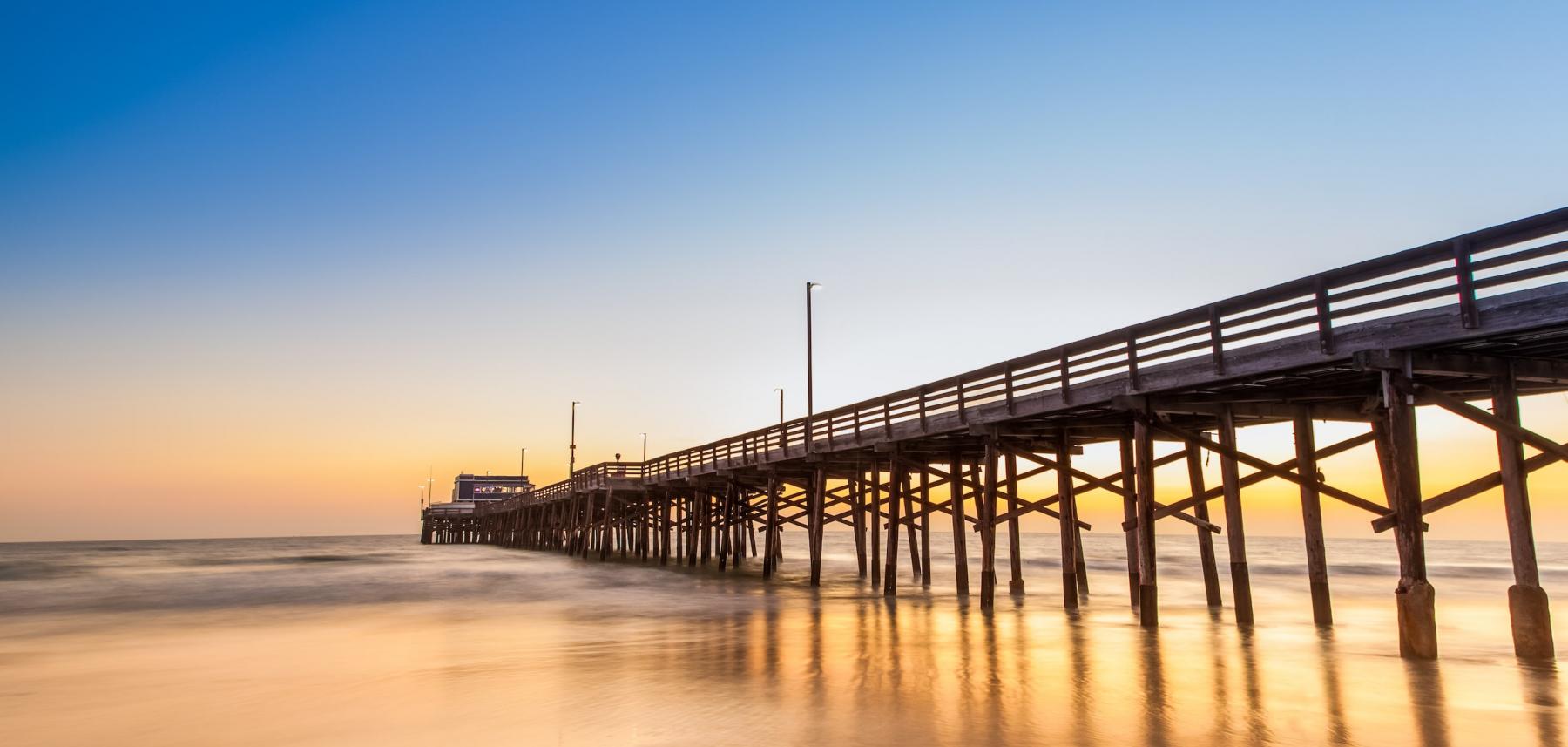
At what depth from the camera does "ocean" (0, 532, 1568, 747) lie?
7.40 m

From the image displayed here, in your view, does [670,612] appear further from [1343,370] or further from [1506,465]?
[1506,465]

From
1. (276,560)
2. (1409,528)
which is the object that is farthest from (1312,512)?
(276,560)

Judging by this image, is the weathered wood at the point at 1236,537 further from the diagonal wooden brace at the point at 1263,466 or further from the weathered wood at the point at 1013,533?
the weathered wood at the point at 1013,533

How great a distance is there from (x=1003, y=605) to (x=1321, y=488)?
7153 mm

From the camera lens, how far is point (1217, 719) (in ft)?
24.5

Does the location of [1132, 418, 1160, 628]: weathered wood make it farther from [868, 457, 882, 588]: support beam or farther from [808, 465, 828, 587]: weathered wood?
[808, 465, 828, 587]: weathered wood

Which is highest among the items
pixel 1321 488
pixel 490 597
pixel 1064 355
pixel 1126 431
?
pixel 1064 355

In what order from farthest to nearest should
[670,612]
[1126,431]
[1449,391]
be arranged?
[670,612] → [1126,431] → [1449,391]

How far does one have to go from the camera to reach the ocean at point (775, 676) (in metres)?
7.40

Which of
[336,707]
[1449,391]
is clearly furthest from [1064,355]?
[336,707]

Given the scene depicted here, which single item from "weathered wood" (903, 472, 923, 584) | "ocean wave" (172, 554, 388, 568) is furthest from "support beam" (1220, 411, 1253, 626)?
"ocean wave" (172, 554, 388, 568)

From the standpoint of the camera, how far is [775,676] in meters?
9.91

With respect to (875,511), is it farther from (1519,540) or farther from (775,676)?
(1519,540)

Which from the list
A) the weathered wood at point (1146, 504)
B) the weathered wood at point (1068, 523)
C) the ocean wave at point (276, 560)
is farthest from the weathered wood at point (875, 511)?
the ocean wave at point (276, 560)
